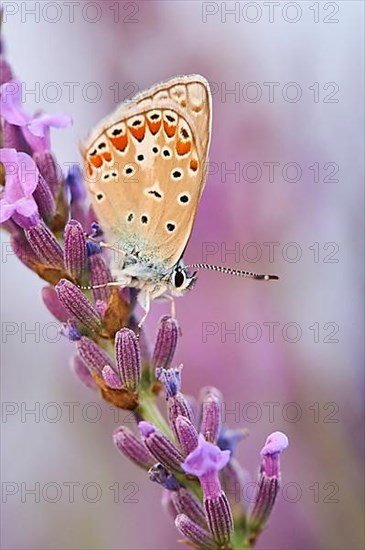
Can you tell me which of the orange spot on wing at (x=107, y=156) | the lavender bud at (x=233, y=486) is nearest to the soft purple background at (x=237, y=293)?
the lavender bud at (x=233, y=486)

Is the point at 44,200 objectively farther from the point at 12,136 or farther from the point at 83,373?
the point at 83,373

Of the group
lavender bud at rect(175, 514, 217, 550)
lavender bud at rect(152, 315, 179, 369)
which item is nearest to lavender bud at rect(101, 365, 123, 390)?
lavender bud at rect(152, 315, 179, 369)

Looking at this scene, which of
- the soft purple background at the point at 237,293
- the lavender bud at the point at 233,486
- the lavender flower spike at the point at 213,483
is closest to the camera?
the lavender flower spike at the point at 213,483

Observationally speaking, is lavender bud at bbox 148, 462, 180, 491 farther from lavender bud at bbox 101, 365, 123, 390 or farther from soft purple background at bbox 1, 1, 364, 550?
soft purple background at bbox 1, 1, 364, 550

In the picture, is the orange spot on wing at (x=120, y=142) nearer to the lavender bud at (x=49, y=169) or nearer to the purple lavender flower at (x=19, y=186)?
the lavender bud at (x=49, y=169)

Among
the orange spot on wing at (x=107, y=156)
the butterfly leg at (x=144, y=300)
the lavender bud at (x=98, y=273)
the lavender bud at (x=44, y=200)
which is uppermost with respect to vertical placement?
the orange spot on wing at (x=107, y=156)

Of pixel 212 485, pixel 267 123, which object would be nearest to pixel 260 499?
pixel 212 485

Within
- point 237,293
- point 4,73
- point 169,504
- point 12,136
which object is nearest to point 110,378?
point 169,504
